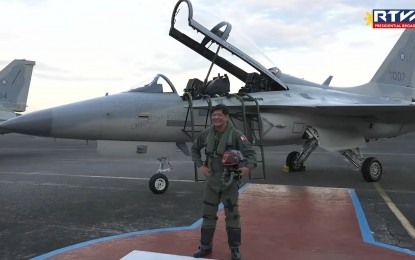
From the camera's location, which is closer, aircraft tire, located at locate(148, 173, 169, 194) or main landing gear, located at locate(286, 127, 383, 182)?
aircraft tire, located at locate(148, 173, 169, 194)

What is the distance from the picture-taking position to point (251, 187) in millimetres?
8570

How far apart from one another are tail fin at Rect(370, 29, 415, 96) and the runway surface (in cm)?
291

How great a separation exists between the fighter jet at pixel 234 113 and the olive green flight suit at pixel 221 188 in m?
3.30

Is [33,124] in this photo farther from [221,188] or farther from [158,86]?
[221,188]

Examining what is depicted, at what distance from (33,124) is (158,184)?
268cm

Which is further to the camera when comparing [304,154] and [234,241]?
[304,154]

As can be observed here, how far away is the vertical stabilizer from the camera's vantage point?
12117mm

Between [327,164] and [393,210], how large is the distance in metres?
7.39

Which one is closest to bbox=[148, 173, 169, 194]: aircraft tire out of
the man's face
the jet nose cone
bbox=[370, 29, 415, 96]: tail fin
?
the jet nose cone

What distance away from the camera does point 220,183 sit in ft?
13.1

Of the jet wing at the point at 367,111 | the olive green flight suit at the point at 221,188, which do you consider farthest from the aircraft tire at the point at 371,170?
the olive green flight suit at the point at 221,188

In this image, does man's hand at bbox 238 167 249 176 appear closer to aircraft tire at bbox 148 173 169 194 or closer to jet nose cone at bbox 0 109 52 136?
aircraft tire at bbox 148 173 169 194

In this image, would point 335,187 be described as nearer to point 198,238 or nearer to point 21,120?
point 198,238

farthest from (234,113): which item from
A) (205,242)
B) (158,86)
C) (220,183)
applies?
(205,242)
